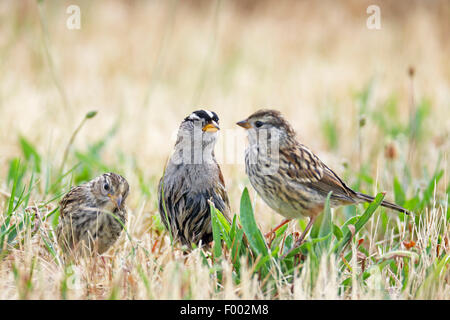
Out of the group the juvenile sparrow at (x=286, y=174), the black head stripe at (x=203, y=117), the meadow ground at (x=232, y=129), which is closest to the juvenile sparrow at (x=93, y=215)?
the meadow ground at (x=232, y=129)

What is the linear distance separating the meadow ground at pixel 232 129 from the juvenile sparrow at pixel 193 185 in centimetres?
18

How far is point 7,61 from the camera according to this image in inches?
373

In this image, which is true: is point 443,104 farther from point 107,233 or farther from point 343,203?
point 107,233

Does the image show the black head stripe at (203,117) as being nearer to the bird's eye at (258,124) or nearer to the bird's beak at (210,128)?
the bird's beak at (210,128)

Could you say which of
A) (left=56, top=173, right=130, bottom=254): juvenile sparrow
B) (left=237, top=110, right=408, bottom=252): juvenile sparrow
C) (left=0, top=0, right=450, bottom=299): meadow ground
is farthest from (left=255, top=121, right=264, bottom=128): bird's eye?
(left=56, top=173, right=130, bottom=254): juvenile sparrow

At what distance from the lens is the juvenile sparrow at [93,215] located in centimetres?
381

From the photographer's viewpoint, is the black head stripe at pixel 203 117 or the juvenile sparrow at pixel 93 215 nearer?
the juvenile sparrow at pixel 93 215

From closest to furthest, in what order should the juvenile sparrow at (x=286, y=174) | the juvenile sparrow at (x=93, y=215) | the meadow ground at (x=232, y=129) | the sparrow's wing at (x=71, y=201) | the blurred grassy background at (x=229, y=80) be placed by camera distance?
1. the meadow ground at (x=232, y=129)
2. the juvenile sparrow at (x=286, y=174)
3. the juvenile sparrow at (x=93, y=215)
4. the sparrow's wing at (x=71, y=201)
5. the blurred grassy background at (x=229, y=80)

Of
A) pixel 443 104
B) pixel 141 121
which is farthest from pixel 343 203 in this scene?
pixel 443 104

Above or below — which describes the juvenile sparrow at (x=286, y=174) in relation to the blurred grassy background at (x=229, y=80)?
below

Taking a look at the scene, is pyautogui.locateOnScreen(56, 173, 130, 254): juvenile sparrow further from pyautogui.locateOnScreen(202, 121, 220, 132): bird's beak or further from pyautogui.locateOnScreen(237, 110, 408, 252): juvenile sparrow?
pyautogui.locateOnScreen(237, 110, 408, 252): juvenile sparrow

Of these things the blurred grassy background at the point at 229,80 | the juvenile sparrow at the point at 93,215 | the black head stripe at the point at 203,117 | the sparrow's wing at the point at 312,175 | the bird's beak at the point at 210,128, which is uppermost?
the blurred grassy background at the point at 229,80

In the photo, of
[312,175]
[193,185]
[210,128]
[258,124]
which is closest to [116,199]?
[193,185]

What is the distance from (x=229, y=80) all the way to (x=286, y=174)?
5.85m
